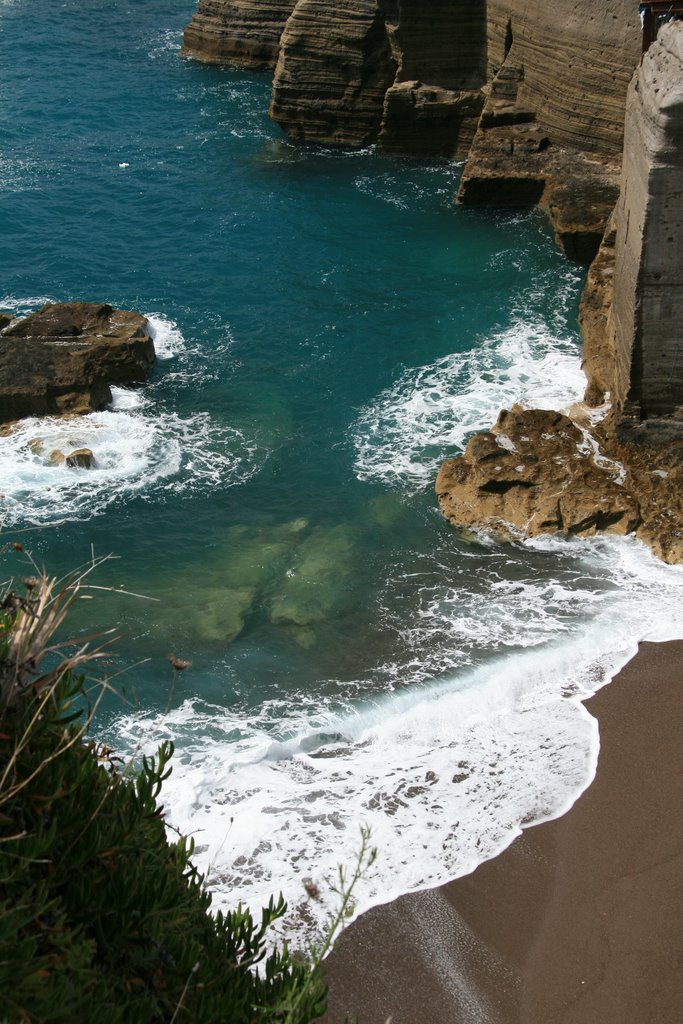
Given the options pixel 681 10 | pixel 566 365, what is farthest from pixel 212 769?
pixel 681 10

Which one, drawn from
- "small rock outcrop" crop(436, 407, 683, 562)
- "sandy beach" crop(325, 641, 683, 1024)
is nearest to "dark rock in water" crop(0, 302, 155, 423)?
"small rock outcrop" crop(436, 407, 683, 562)

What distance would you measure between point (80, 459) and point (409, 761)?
7.74 m

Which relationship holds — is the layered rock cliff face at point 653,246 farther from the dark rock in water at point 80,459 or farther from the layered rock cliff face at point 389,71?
the layered rock cliff face at point 389,71

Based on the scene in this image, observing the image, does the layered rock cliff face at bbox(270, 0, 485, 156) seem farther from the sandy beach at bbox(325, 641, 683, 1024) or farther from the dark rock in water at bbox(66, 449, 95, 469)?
the sandy beach at bbox(325, 641, 683, 1024)

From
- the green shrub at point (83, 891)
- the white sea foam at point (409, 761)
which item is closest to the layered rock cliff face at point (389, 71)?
the white sea foam at point (409, 761)

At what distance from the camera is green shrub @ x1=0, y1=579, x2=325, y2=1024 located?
14.7ft

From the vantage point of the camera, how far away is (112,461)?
53.4ft

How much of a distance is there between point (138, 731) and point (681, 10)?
1396 cm

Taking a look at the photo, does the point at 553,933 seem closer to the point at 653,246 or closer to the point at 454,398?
the point at 653,246

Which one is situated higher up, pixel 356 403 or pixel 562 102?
pixel 562 102

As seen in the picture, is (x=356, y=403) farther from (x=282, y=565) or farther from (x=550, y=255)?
(x=550, y=255)

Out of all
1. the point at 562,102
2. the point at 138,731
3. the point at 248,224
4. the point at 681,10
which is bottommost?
the point at 138,731

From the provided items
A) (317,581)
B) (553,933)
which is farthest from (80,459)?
(553,933)

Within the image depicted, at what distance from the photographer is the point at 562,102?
2334cm
